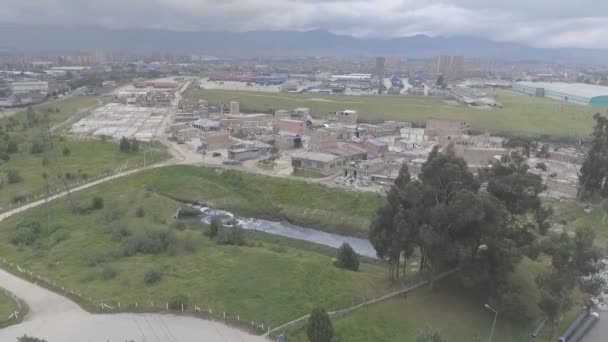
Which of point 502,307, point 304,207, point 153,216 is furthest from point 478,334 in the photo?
point 153,216

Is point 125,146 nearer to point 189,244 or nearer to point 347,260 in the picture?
point 189,244

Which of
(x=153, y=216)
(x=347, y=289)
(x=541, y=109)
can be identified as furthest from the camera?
(x=541, y=109)

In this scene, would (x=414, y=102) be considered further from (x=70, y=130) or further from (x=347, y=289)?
(x=347, y=289)

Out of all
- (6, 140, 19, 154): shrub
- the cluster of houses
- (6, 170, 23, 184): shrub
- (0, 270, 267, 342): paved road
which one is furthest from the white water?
(6, 140, 19, 154): shrub

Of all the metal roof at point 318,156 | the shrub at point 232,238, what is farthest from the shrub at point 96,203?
the metal roof at point 318,156

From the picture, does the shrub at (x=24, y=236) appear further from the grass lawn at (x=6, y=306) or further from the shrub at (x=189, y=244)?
the shrub at (x=189, y=244)
